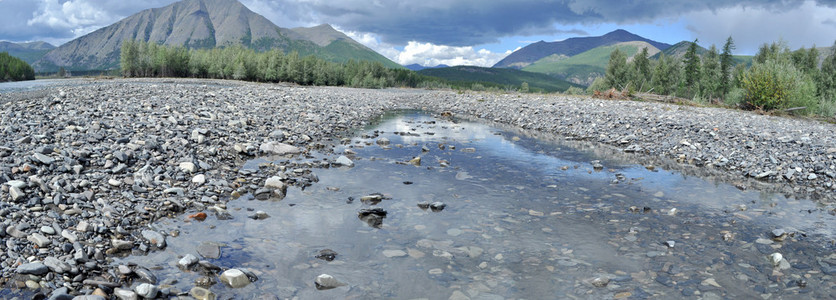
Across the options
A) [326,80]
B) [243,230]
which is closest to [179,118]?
[243,230]

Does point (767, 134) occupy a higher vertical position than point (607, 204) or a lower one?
higher

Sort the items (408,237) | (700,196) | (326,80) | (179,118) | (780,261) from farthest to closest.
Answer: (326,80) < (179,118) < (700,196) < (408,237) < (780,261)

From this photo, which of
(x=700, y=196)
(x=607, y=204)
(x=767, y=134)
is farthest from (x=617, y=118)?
(x=607, y=204)

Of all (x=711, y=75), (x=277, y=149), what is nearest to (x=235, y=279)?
(x=277, y=149)

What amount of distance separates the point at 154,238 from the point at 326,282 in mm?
3454

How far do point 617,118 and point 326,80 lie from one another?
335 feet

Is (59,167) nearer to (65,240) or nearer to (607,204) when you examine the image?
(65,240)

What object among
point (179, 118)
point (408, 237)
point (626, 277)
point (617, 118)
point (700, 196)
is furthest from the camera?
point (617, 118)

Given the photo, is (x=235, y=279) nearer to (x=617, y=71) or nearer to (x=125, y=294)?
(x=125, y=294)

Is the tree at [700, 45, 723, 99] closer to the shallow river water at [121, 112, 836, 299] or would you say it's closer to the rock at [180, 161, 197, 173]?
the shallow river water at [121, 112, 836, 299]

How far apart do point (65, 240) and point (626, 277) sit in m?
8.90

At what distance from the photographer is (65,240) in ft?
22.2

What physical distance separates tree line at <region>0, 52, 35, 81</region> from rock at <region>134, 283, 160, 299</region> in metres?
159

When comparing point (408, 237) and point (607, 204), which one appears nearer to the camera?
point (408, 237)
